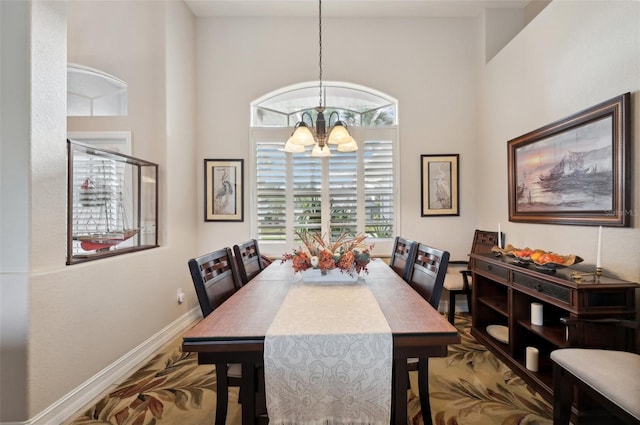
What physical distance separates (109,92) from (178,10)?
1174 mm

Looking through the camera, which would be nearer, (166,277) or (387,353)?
(387,353)

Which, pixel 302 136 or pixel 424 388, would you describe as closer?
pixel 424 388

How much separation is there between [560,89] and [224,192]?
3.46 m

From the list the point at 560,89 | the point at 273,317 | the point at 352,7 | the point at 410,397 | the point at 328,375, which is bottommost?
the point at 410,397

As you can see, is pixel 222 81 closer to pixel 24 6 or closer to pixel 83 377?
pixel 24 6

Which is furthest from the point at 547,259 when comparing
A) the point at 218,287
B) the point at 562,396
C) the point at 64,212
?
the point at 64,212

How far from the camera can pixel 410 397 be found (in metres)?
1.90

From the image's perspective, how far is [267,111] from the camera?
373 centimetres

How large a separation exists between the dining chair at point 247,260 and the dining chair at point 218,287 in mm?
198

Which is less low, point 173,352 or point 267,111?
point 267,111

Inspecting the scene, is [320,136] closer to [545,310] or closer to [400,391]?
[400,391]

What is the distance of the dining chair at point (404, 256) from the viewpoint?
6.90 ft

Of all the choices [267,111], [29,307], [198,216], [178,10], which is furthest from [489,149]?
[29,307]

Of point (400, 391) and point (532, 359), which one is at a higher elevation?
point (400, 391)
